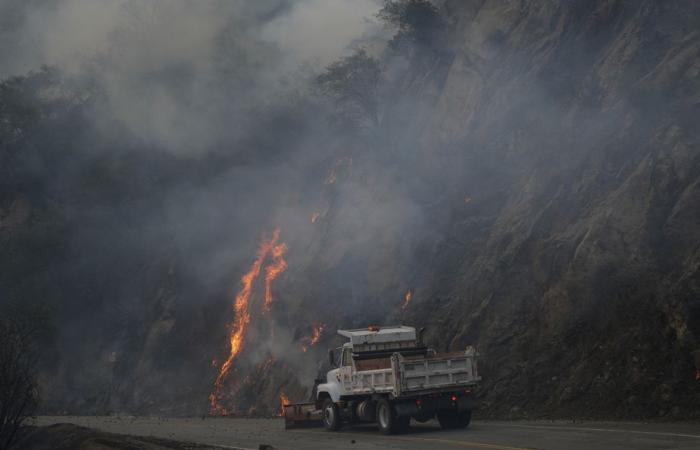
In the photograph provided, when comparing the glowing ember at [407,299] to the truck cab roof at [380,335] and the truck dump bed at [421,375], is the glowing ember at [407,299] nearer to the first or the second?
the truck cab roof at [380,335]

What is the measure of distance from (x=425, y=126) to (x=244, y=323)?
15.8 meters

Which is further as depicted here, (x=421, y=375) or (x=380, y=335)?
(x=380, y=335)

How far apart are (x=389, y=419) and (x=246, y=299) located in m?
25.1

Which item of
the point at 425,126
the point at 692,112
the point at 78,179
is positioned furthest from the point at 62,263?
the point at 692,112

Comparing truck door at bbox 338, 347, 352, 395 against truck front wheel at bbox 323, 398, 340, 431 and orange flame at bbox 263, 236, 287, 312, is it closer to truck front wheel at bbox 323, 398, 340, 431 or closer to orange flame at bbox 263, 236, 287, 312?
truck front wheel at bbox 323, 398, 340, 431

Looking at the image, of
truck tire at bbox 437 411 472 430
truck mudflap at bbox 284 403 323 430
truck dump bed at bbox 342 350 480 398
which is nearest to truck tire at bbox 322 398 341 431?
truck mudflap at bbox 284 403 323 430

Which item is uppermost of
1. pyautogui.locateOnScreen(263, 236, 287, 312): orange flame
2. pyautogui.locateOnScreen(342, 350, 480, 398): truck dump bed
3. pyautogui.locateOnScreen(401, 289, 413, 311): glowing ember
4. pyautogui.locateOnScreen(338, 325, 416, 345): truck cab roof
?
pyautogui.locateOnScreen(263, 236, 287, 312): orange flame

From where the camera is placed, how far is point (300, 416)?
75.6 ft

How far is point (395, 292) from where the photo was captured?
32781mm

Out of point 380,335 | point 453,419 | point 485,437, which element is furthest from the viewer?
point 380,335

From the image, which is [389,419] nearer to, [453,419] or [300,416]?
[453,419]

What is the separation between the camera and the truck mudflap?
22.8 meters

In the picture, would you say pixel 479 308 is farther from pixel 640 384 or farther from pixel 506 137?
pixel 506 137

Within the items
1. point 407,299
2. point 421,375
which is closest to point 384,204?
point 407,299
